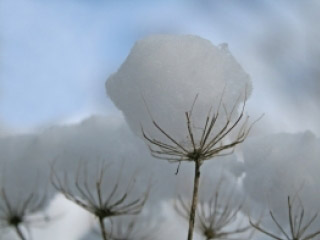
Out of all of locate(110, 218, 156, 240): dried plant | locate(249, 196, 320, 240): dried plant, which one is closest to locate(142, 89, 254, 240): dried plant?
locate(249, 196, 320, 240): dried plant

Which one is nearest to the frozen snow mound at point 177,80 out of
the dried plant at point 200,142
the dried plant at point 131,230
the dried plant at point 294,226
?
the dried plant at point 200,142

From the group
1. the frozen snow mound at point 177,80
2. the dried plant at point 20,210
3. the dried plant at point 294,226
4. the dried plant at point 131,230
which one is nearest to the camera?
the frozen snow mound at point 177,80

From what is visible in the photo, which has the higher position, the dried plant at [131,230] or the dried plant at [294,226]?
the dried plant at [294,226]

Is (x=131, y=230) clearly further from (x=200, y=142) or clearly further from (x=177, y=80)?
(x=177, y=80)

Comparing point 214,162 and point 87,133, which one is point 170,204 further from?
point 87,133

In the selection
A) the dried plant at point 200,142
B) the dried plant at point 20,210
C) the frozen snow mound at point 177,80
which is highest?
the frozen snow mound at point 177,80

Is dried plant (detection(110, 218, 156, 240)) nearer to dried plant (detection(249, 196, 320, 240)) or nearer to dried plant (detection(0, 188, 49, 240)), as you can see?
dried plant (detection(0, 188, 49, 240))

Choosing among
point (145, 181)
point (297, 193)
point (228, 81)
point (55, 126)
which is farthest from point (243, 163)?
point (55, 126)

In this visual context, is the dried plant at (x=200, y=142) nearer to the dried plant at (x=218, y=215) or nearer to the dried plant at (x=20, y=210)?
the dried plant at (x=218, y=215)

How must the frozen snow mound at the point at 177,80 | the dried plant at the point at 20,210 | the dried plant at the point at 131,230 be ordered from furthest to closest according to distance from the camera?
the dried plant at the point at 131,230 → the dried plant at the point at 20,210 → the frozen snow mound at the point at 177,80
